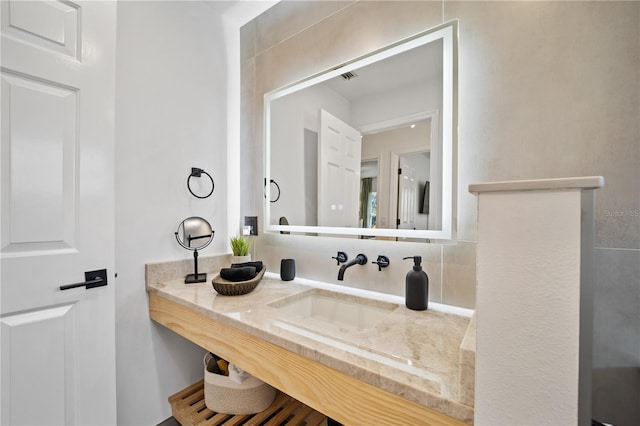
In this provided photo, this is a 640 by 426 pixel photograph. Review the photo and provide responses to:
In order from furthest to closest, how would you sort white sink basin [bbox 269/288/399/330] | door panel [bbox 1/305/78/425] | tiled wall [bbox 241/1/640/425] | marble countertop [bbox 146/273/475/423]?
white sink basin [bbox 269/288/399/330] < door panel [bbox 1/305/78/425] < tiled wall [bbox 241/1/640/425] < marble countertop [bbox 146/273/475/423]

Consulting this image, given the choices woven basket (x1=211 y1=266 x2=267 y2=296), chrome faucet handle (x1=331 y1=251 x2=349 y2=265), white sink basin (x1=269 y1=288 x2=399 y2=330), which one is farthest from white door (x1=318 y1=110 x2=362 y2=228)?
woven basket (x1=211 y1=266 x2=267 y2=296)

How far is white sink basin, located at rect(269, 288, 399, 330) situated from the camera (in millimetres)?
1108

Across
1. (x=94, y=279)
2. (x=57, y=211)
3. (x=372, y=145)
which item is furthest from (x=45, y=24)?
(x=372, y=145)

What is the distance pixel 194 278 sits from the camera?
1.45 m

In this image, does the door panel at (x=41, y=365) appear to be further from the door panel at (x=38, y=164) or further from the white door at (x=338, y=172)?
the white door at (x=338, y=172)

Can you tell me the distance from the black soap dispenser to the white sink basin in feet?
0.30

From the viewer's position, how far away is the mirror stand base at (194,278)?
55.6 inches

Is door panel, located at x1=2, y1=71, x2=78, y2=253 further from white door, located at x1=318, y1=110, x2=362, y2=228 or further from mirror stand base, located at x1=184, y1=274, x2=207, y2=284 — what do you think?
white door, located at x1=318, y1=110, x2=362, y2=228

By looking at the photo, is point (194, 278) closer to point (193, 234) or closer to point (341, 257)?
point (193, 234)

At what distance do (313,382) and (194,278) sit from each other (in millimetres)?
963

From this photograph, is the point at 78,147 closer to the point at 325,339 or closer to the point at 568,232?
the point at 325,339

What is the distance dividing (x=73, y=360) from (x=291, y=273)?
959mm

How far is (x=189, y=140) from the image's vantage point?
1.57m

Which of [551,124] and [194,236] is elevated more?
[551,124]
